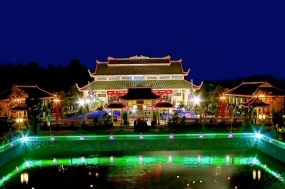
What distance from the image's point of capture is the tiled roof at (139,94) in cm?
3728

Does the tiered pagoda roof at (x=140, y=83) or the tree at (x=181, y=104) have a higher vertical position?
the tiered pagoda roof at (x=140, y=83)

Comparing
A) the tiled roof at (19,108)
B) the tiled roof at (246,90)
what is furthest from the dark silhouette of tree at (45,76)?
the tiled roof at (246,90)

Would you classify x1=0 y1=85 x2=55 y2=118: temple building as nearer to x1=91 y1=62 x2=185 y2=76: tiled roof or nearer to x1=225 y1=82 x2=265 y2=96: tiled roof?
x1=91 y1=62 x2=185 y2=76: tiled roof

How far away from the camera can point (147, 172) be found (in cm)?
2211

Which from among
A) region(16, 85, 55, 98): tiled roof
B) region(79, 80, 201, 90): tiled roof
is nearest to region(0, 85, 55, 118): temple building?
region(16, 85, 55, 98): tiled roof

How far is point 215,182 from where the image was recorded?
20.1 m

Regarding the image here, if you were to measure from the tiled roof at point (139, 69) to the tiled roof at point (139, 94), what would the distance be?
30.9 ft

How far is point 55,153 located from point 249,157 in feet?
41.2

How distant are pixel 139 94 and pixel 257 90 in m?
11.9

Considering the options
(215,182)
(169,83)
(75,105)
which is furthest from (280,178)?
(75,105)

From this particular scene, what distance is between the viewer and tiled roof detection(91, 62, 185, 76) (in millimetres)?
47812

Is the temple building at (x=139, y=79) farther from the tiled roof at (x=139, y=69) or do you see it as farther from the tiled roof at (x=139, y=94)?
the tiled roof at (x=139, y=94)

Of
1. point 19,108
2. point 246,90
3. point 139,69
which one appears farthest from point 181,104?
point 19,108

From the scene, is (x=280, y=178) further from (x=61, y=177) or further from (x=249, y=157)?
(x=61, y=177)
